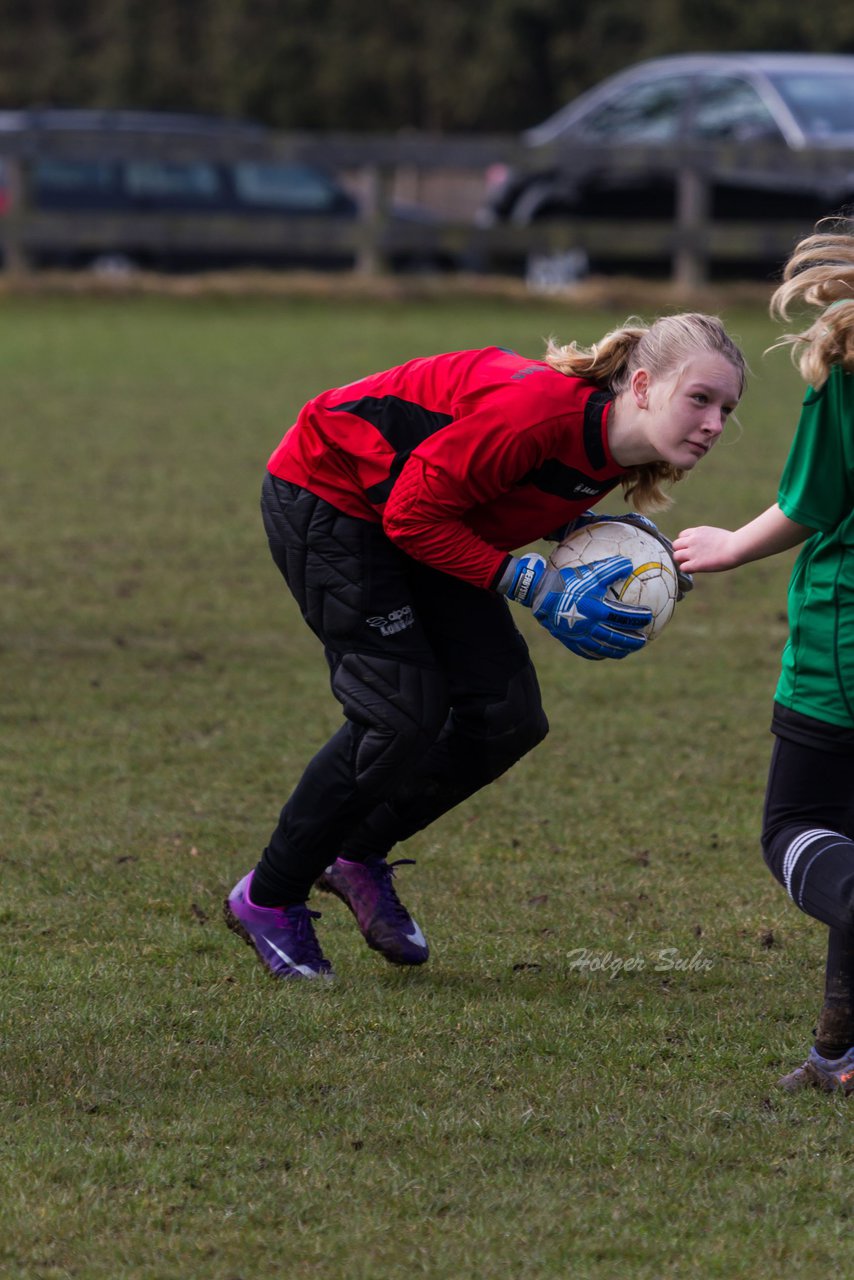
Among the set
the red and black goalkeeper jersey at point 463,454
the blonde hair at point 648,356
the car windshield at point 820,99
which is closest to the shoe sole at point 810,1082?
the red and black goalkeeper jersey at point 463,454

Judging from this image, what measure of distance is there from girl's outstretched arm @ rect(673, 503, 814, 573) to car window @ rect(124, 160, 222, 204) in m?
17.6

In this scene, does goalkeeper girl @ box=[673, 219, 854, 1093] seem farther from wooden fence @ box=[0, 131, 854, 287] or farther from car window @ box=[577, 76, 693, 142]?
car window @ box=[577, 76, 693, 142]

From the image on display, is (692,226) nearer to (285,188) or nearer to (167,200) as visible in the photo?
(285,188)

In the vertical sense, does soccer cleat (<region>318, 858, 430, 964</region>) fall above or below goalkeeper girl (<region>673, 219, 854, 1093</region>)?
below

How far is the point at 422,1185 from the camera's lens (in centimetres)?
324

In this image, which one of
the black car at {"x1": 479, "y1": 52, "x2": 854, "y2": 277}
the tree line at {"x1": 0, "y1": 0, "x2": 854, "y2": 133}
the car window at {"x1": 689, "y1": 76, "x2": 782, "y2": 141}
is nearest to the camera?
the black car at {"x1": 479, "y1": 52, "x2": 854, "y2": 277}

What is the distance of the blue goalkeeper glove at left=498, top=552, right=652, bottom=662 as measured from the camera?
3.95 m

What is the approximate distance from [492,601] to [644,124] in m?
15.8

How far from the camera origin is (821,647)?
3475 mm

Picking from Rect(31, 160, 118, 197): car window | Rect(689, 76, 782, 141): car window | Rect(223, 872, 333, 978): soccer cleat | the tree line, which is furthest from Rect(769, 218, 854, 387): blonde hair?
the tree line

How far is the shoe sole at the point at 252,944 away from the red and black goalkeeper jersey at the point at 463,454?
0.95m

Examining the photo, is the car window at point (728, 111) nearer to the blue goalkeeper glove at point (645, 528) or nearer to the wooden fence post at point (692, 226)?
the wooden fence post at point (692, 226)

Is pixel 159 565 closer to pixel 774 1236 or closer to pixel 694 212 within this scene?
pixel 774 1236

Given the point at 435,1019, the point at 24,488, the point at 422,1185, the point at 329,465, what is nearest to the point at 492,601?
the point at 329,465
